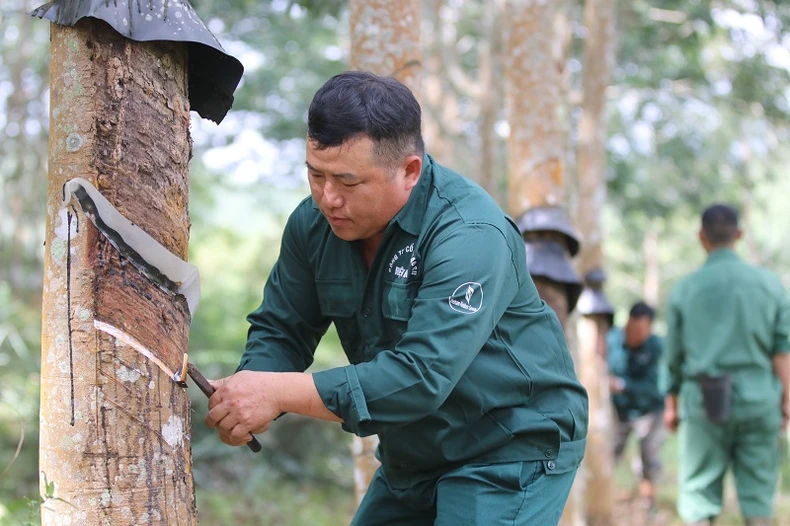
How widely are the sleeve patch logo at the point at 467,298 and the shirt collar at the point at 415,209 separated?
10.7 inches

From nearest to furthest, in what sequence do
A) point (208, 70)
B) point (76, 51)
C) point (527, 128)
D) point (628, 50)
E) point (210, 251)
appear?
point (76, 51) < point (208, 70) < point (527, 128) < point (628, 50) < point (210, 251)

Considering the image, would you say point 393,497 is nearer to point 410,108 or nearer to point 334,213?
point 334,213

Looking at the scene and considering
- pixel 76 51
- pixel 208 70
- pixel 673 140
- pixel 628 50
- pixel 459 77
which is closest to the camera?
pixel 76 51

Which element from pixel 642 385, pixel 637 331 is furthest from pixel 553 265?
pixel 642 385

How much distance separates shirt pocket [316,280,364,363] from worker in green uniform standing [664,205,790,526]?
3.92m

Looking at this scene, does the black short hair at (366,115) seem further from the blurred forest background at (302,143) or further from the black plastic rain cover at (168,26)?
the blurred forest background at (302,143)

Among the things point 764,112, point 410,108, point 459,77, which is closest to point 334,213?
point 410,108

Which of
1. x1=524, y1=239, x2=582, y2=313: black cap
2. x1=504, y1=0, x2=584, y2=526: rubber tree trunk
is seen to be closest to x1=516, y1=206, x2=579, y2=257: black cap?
x1=524, y1=239, x2=582, y2=313: black cap

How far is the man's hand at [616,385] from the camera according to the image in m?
9.70

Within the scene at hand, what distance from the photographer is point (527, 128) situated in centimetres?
579

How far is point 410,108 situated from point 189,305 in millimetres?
808

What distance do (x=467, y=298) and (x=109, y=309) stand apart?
89 cm

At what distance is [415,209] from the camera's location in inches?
103

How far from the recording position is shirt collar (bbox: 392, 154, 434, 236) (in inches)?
102
